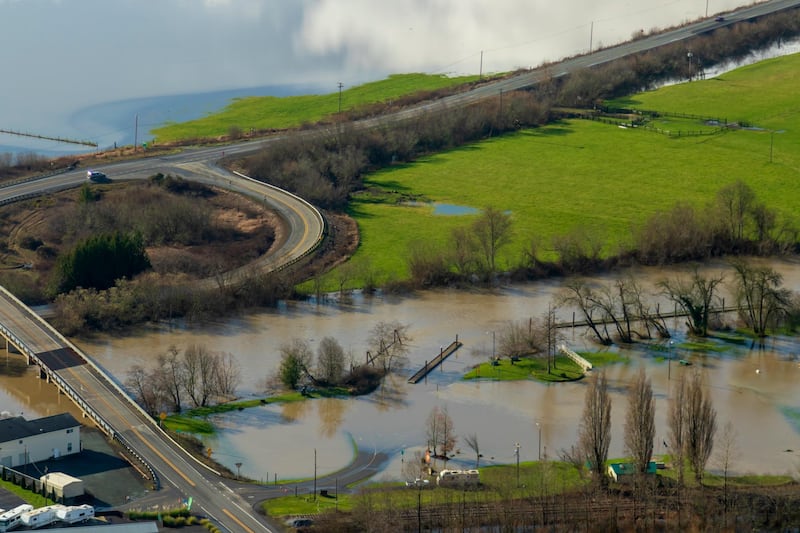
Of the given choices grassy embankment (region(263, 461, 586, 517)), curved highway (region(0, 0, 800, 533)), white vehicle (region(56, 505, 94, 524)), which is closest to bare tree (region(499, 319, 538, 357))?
curved highway (region(0, 0, 800, 533))

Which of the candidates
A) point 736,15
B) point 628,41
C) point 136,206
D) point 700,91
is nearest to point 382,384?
point 136,206

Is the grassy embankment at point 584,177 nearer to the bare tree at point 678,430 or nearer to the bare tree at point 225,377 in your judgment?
the bare tree at point 225,377

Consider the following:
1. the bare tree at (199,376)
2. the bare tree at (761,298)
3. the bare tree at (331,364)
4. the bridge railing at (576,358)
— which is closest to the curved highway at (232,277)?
the bare tree at (199,376)

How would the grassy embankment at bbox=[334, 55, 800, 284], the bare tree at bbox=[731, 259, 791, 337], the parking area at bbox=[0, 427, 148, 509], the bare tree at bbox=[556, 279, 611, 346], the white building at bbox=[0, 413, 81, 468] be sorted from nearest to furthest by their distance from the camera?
the parking area at bbox=[0, 427, 148, 509] < the white building at bbox=[0, 413, 81, 468] < the bare tree at bbox=[556, 279, 611, 346] < the bare tree at bbox=[731, 259, 791, 337] < the grassy embankment at bbox=[334, 55, 800, 284]

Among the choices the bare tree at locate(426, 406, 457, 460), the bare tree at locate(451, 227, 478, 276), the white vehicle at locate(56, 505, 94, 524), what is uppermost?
the bare tree at locate(451, 227, 478, 276)

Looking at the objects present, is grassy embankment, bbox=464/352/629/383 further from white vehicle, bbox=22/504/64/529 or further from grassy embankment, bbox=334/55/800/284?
white vehicle, bbox=22/504/64/529

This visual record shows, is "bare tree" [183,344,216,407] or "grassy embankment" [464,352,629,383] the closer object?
"bare tree" [183,344,216,407]

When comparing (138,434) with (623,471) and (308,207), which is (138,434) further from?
(308,207)
